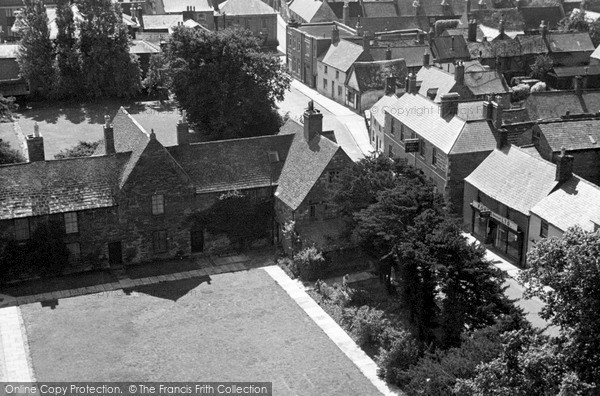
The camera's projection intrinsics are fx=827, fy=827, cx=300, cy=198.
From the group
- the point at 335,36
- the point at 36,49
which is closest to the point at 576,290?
the point at 36,49

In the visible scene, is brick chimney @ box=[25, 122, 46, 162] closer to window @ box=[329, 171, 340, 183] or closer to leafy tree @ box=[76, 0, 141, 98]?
window @ box=[329, 171, 340, 183]

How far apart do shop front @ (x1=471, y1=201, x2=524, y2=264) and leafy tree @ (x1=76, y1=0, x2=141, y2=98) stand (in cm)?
4599

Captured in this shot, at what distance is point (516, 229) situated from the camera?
180 feet

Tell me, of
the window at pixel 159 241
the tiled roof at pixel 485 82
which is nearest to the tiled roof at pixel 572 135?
the tiled roof at pixel 485 82

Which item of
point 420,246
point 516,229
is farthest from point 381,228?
point 516,229

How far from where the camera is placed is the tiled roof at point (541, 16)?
124750mm

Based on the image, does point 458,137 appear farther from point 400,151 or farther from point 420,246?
point 420,246

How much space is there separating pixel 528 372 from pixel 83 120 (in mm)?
64848

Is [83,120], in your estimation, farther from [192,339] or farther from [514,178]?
[514,178]

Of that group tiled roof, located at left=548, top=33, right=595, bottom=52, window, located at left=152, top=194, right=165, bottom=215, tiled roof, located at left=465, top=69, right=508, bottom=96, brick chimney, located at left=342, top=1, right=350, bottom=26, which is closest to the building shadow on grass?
window, located at left=152, top=194, right=165, bottom=215

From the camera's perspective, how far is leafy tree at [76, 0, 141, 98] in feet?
292

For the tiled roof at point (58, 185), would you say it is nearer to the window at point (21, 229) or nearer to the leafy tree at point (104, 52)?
the window at point (21, 229)

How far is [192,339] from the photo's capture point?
44812mm

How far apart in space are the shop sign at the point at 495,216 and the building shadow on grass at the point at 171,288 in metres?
19.9
